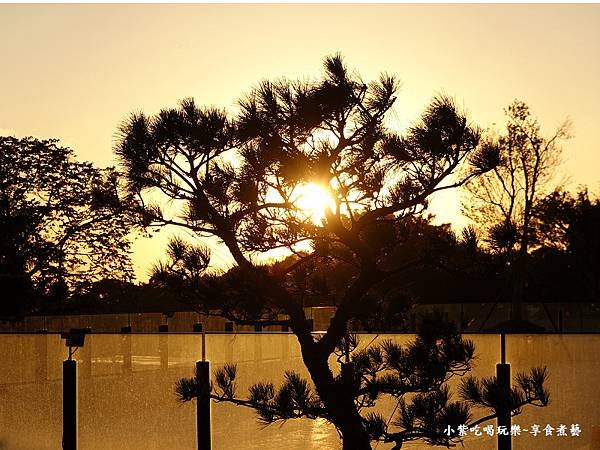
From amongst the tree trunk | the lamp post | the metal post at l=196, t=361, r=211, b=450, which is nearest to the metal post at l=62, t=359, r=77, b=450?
the lamp post

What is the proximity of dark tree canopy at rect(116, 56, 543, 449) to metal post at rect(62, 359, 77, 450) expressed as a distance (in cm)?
207

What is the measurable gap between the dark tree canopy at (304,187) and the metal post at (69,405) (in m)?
2.07

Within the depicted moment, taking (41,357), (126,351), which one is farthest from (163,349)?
(41,357)

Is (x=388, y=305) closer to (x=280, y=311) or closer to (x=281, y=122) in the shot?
(x=280, y=311)

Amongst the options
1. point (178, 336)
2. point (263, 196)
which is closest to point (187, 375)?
point (178, 336)

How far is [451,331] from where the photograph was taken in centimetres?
484

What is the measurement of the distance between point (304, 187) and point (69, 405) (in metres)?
3.06

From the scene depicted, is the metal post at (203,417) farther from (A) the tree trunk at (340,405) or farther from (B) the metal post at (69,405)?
(B) the metal post at (69,405)

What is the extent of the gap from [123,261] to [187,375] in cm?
1068

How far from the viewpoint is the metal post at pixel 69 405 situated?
693 centimetres

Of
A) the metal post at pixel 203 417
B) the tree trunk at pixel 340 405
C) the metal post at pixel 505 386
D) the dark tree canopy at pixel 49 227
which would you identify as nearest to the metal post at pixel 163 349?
the metal post at pixel 203 417

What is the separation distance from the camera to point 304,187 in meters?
4.90

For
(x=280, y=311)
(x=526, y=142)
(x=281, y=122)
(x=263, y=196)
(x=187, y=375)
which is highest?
(x=526, y=142)

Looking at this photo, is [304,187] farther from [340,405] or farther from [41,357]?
[41,357]
